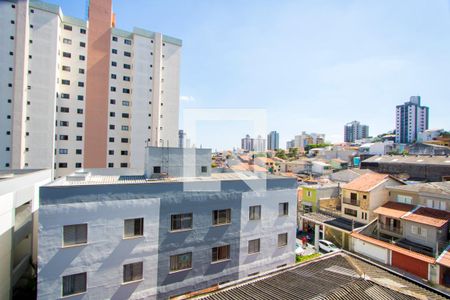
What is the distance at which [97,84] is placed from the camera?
30078 millimetres

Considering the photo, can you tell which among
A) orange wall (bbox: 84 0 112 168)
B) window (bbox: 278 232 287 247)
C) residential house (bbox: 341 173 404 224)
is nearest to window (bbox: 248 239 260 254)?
window (bbox: 278 232 287 247)

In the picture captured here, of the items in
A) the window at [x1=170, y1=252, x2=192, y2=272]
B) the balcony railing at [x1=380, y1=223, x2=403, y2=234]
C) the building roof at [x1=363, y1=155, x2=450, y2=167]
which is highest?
the building roof at [x1=363, y1=155, x2=450, y2=167]

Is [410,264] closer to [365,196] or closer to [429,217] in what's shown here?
[429,217]

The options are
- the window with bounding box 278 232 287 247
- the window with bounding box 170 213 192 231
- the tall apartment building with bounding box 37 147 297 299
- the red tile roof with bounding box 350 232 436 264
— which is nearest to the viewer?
the tall apartment building with bounding box 37 147 297 299

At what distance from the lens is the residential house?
20344 mm

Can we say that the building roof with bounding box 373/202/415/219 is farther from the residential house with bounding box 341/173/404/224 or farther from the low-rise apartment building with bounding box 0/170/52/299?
the low-rise apartment building with bounding box 0/170/52/299

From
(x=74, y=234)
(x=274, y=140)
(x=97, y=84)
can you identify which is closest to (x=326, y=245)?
(x=74, y=234)

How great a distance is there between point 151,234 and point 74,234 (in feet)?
10.1

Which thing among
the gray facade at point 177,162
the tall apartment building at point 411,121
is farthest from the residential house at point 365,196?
the tall apartment building at point 411,121

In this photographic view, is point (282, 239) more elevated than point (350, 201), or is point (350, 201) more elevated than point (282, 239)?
point (350, 201)

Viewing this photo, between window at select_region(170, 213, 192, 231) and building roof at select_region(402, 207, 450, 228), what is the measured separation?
1741 centimetres

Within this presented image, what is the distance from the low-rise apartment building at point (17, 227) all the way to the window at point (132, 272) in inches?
194

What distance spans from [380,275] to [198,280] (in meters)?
8.22

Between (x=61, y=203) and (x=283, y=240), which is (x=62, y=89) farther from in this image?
(x=283, y=240)
